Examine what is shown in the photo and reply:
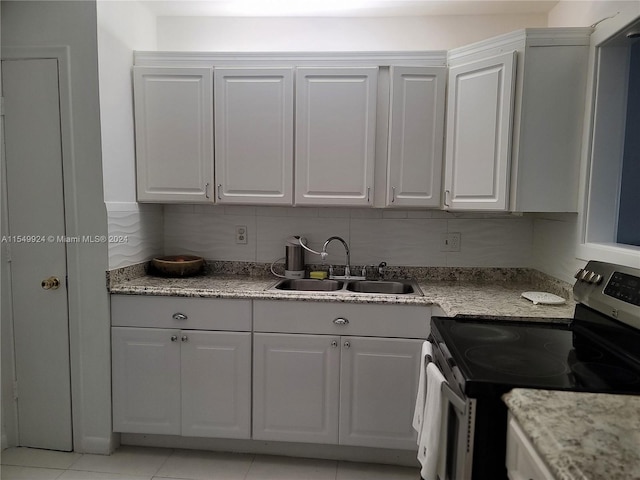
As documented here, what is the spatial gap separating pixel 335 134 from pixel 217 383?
1.49m

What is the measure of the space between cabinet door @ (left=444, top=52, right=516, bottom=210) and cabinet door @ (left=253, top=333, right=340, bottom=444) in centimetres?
104

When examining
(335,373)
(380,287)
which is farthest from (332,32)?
(335,373)

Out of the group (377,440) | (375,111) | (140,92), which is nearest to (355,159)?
(375,111)

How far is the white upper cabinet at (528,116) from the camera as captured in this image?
1.94 meters

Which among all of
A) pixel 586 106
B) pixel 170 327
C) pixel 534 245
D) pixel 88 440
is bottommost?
pixel 88 440

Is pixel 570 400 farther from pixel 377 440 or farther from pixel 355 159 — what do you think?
pixel 355 159

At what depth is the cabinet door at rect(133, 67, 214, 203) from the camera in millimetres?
2320

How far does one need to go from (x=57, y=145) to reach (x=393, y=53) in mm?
1843

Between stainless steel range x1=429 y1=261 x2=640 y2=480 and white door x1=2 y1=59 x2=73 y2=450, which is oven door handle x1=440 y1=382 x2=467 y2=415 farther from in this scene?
white door x1=2 y1=59 x2=73 y2=450

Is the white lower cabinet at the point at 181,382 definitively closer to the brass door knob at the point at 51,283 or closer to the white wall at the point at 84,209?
the white wall at the point at 84,209

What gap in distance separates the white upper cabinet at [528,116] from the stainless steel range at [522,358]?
57 cm

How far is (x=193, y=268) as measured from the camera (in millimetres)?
2506

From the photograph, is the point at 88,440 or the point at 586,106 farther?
the point at 88,440

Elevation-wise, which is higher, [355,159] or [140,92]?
[140,92]
